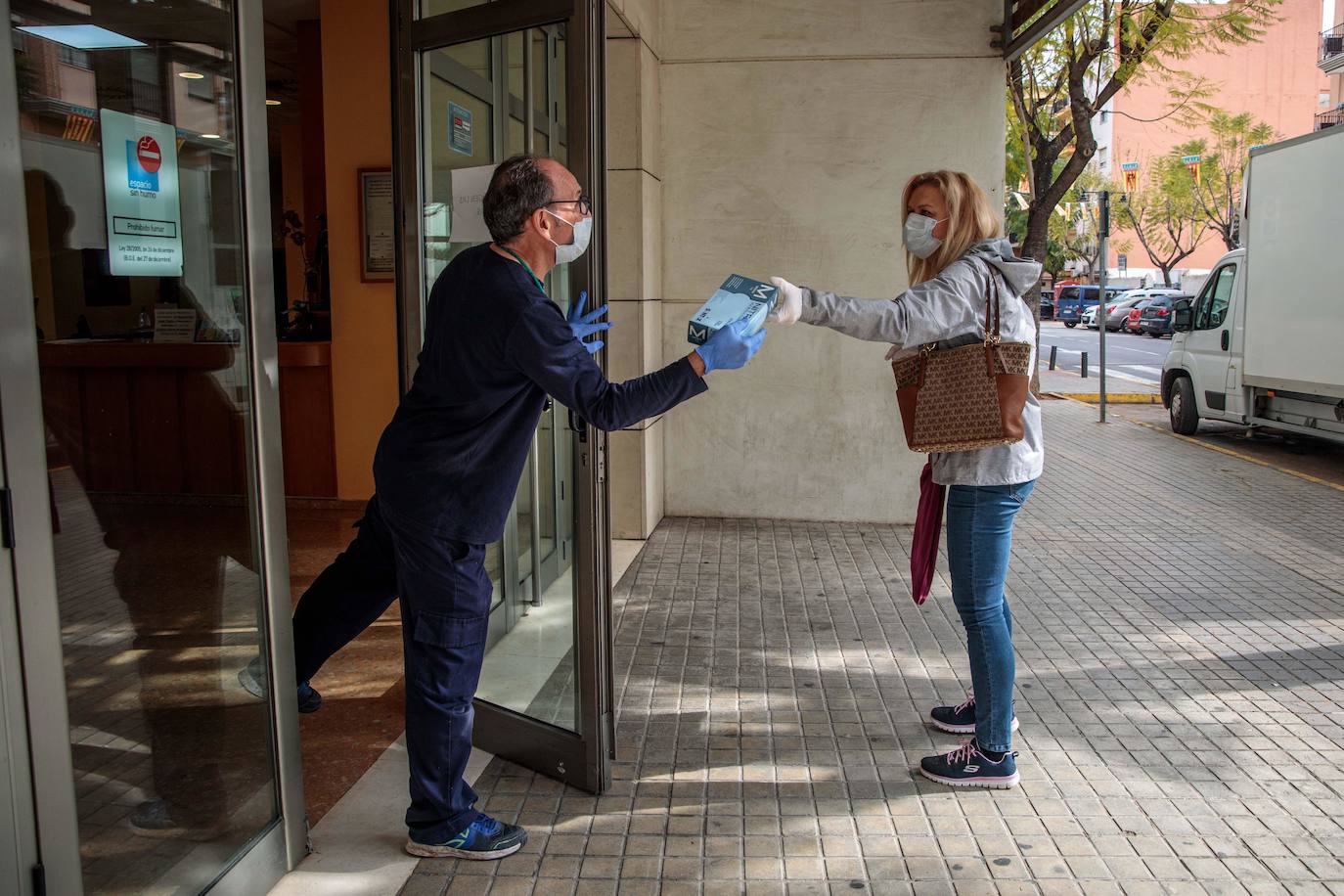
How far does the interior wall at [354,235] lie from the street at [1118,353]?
1572 centimetres

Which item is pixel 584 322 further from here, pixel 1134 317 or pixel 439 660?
pixel 1134 317

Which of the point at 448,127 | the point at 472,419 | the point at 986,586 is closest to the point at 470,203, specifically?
the point at 448,127

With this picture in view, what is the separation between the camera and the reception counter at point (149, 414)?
229cm

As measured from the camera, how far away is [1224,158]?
46.5 meters

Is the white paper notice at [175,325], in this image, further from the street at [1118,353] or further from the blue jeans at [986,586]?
the street at [1118,353]

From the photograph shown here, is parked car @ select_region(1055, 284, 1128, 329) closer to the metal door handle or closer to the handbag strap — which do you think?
the handbag strap

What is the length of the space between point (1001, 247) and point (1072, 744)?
1.88 m

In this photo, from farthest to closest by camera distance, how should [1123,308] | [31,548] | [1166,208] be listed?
[1166,208]
[1123,308]
[31,548]

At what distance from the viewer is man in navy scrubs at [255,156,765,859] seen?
117 inches

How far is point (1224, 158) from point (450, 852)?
50969 mm

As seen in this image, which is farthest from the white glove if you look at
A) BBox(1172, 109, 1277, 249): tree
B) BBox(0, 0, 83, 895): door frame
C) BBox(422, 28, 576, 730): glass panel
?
BBox(1172, 109, 1277, 249): tree

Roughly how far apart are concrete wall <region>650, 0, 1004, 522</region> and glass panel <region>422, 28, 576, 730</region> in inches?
169

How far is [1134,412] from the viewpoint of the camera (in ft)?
53.8

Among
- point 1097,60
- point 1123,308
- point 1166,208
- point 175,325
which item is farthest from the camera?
point 1166,208
